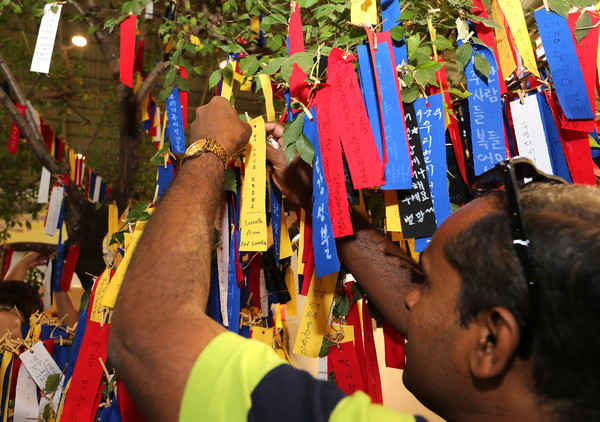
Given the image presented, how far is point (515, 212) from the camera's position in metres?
0.60

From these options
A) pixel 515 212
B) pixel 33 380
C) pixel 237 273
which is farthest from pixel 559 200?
pixel 33 380

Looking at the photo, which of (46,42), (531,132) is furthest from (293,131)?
(46,42)

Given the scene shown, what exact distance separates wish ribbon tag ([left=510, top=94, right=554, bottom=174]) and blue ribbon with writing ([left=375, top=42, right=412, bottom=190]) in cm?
33

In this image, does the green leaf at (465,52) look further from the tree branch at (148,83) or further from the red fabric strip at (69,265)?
the red fabric strip at (69,265)

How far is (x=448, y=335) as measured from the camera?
643mm

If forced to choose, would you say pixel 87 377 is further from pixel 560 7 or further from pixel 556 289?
pixel 560 7

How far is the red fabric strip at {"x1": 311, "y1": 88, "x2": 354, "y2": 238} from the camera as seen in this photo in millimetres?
932

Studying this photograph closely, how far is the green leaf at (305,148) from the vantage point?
96 cm

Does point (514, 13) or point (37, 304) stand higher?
point (514, 13)

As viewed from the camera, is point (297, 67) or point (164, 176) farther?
point (164, 176)

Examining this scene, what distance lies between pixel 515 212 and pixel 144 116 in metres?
2.69

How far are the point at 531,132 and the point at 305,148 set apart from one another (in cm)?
54

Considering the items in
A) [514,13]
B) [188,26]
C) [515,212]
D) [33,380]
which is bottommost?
[33,380]

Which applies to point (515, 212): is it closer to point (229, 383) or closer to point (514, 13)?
point (229, 383)
